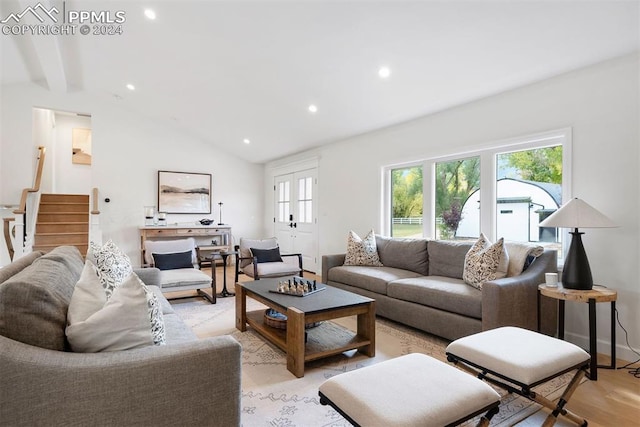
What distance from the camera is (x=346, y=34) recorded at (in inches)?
125

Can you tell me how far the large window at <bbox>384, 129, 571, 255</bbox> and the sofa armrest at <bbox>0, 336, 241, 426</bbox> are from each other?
3.23 metres

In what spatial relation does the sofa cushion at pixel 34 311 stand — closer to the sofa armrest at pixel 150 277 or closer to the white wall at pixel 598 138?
the sofa armrest at pixel 150 277

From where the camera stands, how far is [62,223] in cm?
629

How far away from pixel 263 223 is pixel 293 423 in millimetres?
6787

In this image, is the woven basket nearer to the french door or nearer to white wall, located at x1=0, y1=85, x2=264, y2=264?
the french door

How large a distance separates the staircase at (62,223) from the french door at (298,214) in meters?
3.72

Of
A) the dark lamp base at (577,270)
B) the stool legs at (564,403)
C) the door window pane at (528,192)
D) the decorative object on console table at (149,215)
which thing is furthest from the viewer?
the decorative object on console table at (149,215)

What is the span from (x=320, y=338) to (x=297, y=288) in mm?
477

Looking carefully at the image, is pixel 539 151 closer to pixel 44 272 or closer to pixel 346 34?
pixel 346 34

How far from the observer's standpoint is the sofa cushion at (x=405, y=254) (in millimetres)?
3982

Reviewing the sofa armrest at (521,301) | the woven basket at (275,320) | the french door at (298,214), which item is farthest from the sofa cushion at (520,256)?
the french door at (298,214)

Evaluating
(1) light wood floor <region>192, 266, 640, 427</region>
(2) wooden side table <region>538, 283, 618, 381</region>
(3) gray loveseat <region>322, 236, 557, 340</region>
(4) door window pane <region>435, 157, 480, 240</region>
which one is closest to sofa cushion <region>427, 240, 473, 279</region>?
(3) gray loveseat <region>322, 236, 557, 340</region>

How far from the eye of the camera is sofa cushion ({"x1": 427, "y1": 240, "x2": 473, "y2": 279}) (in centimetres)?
354

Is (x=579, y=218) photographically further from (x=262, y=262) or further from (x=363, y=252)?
(x=262, y=262)
